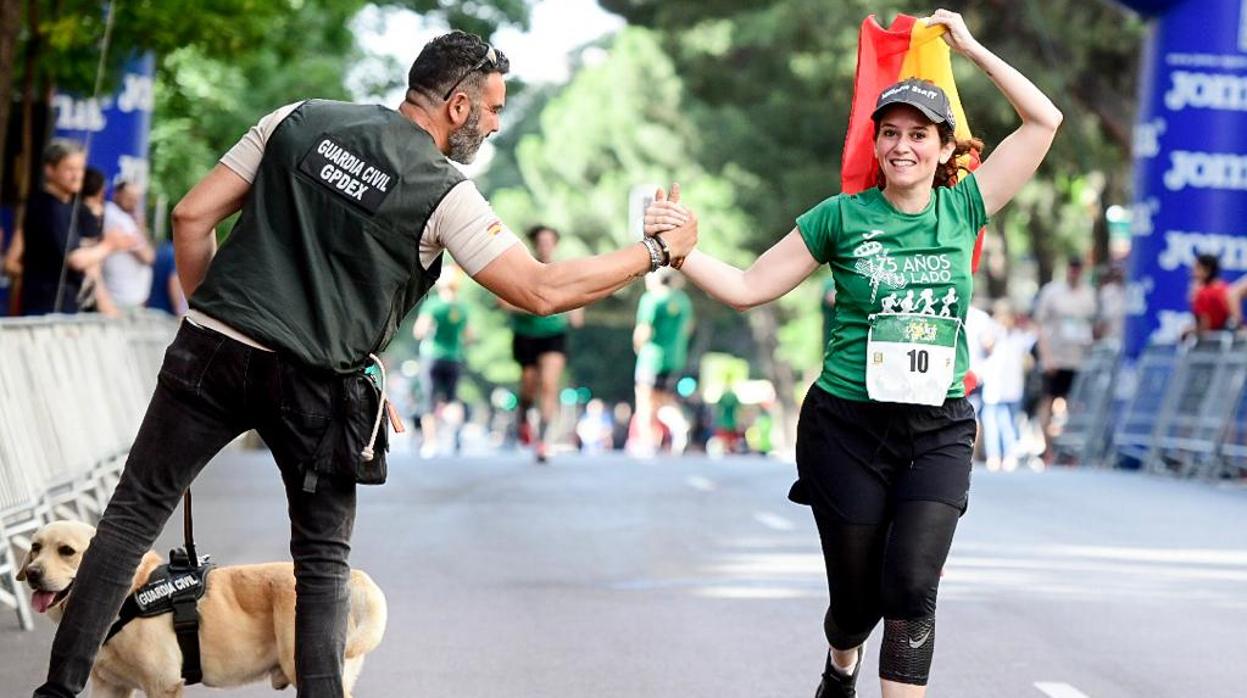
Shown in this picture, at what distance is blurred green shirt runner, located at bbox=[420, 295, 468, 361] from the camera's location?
25.8 m

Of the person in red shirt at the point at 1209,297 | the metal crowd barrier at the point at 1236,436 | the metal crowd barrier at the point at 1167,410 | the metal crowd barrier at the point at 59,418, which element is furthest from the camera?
the person in red shirt at the point at 1209,297

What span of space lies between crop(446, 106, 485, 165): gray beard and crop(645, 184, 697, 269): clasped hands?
19.0 inches

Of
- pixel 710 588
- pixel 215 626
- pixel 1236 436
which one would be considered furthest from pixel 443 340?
pixel 215 626

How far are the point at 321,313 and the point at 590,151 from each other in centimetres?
6874

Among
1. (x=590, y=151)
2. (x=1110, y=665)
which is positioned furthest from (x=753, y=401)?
(x=1110, y=665)

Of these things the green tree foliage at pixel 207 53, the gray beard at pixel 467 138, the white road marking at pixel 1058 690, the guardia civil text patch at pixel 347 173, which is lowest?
the white road marking at pixel 1058 690

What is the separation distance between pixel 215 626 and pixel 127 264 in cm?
1345

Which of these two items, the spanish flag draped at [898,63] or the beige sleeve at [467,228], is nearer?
the beige sleeve at [467,228]

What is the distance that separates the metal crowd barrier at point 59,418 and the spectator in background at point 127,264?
110 centimetres

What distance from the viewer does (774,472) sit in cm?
2231

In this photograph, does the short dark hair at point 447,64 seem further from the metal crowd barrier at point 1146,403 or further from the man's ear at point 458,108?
the metal crowd barrier at point 1146,403

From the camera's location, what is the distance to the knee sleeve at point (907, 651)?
677 cm

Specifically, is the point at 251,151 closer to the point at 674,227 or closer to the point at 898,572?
the point at 674,227

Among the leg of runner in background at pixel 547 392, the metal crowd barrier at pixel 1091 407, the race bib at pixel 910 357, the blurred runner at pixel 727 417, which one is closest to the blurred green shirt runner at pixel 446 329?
the leg of runner in background at pixel 547 392
